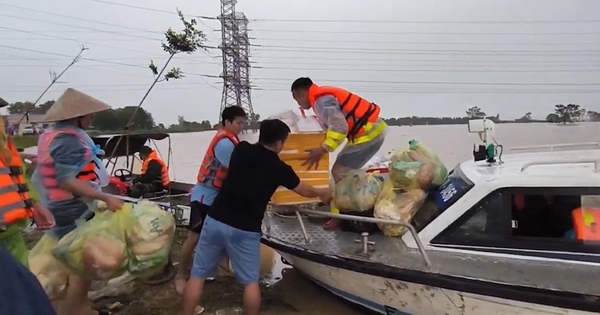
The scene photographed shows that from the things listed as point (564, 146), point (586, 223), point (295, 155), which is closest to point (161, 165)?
point (295, 155)

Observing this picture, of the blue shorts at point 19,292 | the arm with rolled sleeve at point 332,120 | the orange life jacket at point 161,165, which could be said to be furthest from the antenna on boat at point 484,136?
the orange life jacket at point 161,165

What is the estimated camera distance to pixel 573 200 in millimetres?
3506

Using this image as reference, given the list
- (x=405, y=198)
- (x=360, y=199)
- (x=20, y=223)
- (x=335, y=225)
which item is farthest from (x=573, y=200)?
(x=20, y=223)

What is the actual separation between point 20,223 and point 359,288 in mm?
2376

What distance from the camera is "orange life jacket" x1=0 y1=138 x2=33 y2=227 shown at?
2701 millimetres

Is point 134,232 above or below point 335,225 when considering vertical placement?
above

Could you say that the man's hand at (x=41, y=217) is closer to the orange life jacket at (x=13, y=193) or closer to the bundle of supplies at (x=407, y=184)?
the orange life jacket at (x=13, y=193)

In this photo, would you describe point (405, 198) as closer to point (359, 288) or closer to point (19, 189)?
point (359, 288)

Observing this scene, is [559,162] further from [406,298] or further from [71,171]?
[71,171]

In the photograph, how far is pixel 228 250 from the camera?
3729 mm

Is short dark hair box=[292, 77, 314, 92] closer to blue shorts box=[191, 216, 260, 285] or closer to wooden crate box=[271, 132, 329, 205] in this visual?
wooden crate box=[271, 132, 329, 205]

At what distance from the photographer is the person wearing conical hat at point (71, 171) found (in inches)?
142

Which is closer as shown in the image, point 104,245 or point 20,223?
point 20,223

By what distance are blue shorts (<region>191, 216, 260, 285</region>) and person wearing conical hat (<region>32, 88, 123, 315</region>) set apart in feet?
2.24
